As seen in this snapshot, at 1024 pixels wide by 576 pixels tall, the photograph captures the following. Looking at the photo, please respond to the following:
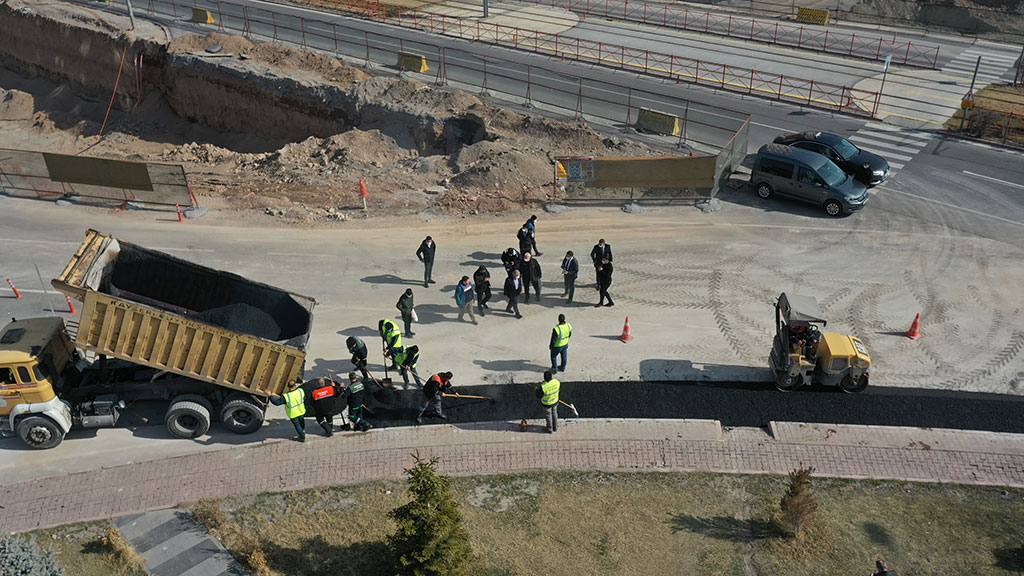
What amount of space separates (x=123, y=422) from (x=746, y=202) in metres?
19.0

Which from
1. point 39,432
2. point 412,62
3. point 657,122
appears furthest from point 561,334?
point 412,62

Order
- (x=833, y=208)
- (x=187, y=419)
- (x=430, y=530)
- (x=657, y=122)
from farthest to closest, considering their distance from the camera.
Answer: (x=657, y=122)
(x=833, y=208)
(x=187, y=419)
(x=430, y=530)

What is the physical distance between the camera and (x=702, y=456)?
14750 millimetres

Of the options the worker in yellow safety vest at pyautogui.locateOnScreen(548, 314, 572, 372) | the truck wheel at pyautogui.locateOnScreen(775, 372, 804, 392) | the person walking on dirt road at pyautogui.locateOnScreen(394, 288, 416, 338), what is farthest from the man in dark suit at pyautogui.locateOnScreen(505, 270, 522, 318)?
the truck wheel at pyautogui.locateOnScreen(775, 372, 804, 392)

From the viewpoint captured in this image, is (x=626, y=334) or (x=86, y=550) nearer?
(x=86, y=550)

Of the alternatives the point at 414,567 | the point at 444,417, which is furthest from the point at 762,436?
the point at 414,567

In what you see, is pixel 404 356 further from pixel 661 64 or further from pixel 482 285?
pixel 661 64

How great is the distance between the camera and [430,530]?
11133 millimetres

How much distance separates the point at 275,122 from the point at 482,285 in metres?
21.1

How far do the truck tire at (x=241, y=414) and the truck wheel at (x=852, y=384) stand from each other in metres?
11.9

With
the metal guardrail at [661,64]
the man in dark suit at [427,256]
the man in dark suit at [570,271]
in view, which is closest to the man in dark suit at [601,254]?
the man in dark suit at [570,271]

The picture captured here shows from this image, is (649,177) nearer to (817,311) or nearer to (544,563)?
(817,311)

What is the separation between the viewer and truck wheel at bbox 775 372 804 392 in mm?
16219

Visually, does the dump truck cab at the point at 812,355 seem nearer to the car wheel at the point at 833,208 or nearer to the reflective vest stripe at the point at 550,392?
the reflective vest stripe at the point at 550,392
